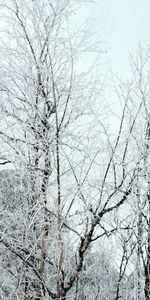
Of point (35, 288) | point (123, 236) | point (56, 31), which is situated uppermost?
point (56, 31)

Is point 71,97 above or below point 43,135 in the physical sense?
above

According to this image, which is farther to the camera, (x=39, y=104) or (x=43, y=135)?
(x=39, y=104)

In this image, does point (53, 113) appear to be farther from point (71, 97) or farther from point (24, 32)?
point (24, 32)

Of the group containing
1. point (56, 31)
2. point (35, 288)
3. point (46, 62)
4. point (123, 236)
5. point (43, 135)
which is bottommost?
point (35, 288)

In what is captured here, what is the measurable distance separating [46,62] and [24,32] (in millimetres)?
466

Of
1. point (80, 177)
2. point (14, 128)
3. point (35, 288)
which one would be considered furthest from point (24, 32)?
point (35, 288)

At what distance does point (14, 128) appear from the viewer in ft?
13.9

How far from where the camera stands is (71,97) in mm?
4250

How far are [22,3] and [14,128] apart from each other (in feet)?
4.47

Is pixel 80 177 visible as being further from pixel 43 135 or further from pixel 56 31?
pixel 56 31

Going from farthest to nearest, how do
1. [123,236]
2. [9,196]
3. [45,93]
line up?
[9,196], [123,236], [45,93]

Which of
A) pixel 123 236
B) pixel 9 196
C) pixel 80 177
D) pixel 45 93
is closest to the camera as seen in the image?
pixel 80 177

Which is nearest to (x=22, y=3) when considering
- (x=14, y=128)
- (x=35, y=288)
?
(x=14, y=128)

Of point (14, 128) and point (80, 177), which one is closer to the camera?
point (80, 177)
